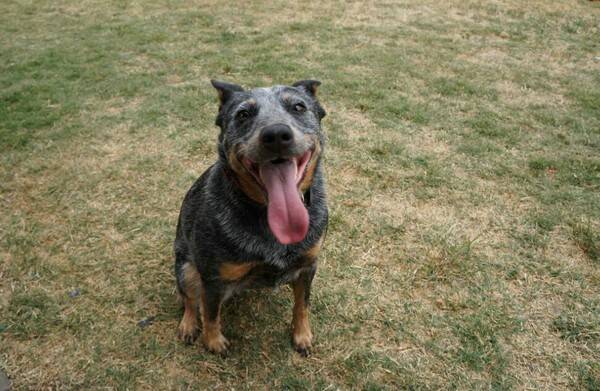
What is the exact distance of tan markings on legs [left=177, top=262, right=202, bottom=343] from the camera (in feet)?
10.4

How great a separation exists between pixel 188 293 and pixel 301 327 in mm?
899

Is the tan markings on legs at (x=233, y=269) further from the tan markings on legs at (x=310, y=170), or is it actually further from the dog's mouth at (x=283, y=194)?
the tan markings on legs at (x=310, y=170)

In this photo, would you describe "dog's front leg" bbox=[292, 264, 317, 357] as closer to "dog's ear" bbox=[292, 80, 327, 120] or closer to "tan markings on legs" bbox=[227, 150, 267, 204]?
"tan markings on legs" bbox=[227, 150, 267, 204]

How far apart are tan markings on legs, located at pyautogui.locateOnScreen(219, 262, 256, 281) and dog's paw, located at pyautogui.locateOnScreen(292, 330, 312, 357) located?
819mm

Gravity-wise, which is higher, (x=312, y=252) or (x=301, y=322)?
(x=312, y=252)

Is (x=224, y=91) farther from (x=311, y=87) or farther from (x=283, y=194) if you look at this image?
(x=283, y=194)

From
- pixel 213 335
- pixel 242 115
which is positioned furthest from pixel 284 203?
pixel 213 335

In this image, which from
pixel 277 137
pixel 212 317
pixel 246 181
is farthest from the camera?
pixel 212 317

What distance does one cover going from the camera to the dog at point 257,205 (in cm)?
254

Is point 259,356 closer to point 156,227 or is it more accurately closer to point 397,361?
point 397,361

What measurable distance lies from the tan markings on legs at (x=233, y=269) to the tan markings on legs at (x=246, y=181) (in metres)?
0.42

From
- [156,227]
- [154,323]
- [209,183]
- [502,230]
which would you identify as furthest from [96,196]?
[502,230]

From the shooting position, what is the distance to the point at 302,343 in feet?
10.7

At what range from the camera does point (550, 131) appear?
5.89 meters
